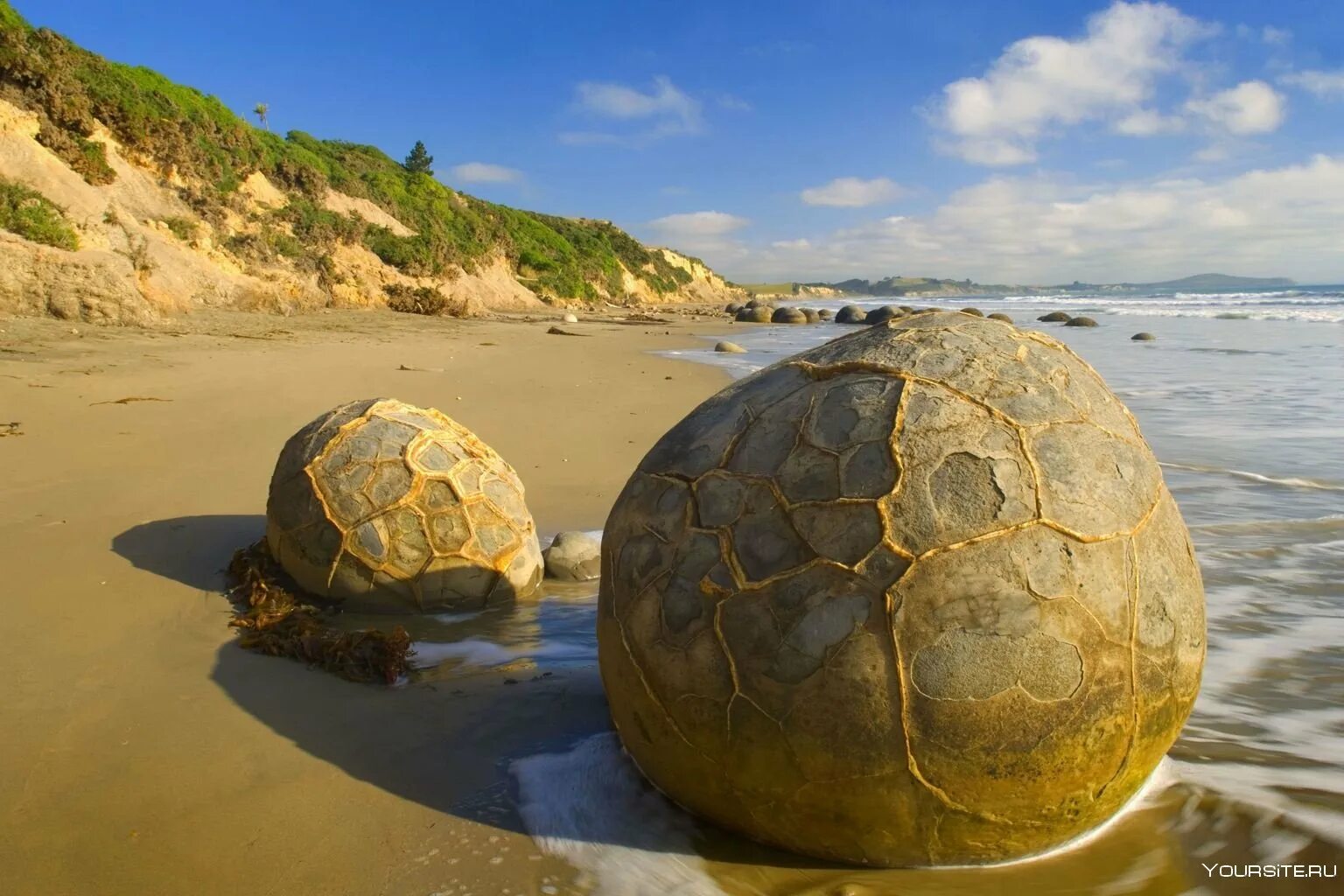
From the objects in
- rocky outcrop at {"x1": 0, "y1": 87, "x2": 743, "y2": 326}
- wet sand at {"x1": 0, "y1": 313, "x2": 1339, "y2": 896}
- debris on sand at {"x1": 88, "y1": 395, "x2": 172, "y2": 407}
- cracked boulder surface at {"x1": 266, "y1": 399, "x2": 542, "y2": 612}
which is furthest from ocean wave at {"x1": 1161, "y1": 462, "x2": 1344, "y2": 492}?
rocky outcrop at {"x1": 0, "y1": 87, "x2": 743, "y2": 326}

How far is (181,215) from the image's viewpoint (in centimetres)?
1855

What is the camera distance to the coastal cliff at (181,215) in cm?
1293

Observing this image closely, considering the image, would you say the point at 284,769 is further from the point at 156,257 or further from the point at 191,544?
the point at 156,257

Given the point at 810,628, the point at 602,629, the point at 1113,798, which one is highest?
the point at 810,628

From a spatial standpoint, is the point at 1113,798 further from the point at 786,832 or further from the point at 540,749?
the point at 540,749

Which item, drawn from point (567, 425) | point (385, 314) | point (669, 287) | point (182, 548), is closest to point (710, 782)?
point (182, 548)

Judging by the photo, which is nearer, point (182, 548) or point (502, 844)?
point (502, 844)

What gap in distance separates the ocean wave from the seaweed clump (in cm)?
673

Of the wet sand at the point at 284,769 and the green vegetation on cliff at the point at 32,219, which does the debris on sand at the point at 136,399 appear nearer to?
the wet sand at the point at 284,769

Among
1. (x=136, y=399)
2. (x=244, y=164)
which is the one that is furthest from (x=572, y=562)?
(x=244, y=164)

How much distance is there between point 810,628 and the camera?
219 cm

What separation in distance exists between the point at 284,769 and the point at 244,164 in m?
23.0

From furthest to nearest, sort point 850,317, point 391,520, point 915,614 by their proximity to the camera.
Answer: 1. point 850,317
2. point 391,520
3. point 915,614

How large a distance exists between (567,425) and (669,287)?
56.9m
